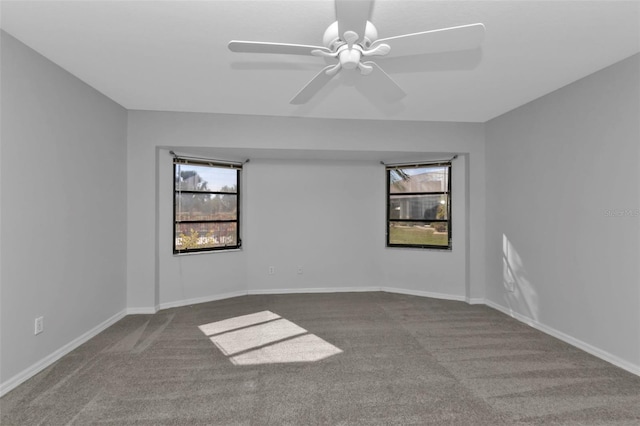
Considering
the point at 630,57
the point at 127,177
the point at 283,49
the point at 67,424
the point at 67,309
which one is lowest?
the point at 67,424

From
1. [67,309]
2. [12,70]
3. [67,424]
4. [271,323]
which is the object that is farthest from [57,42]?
[271,323]

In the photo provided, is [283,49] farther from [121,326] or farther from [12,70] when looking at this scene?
[121,326]

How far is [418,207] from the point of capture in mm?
4902

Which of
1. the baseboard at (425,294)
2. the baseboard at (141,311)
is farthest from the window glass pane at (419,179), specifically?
the baseboard at (141,311)

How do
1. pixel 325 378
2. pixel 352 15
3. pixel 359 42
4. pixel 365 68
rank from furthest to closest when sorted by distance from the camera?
pixel 325 378, pixel 365 68, pixel 359 42, pixel 352 15

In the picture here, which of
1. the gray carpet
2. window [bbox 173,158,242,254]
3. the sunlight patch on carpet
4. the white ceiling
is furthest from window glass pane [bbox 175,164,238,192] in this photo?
the sunlight patch on carpet

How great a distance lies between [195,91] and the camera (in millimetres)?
3207

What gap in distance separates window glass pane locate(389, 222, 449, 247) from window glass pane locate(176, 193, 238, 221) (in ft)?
8.13

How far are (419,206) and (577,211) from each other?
6.90 feet

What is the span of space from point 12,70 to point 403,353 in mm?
3690

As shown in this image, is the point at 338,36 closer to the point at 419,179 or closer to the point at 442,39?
the point at 442,39

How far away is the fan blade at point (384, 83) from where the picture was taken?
2.05 metres

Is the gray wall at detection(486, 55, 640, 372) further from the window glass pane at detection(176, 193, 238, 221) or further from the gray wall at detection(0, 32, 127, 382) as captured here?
the gray wall at detection(0, 32, 127, 382)

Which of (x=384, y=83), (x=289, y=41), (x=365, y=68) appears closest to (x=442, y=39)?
(x=365, y=68)
